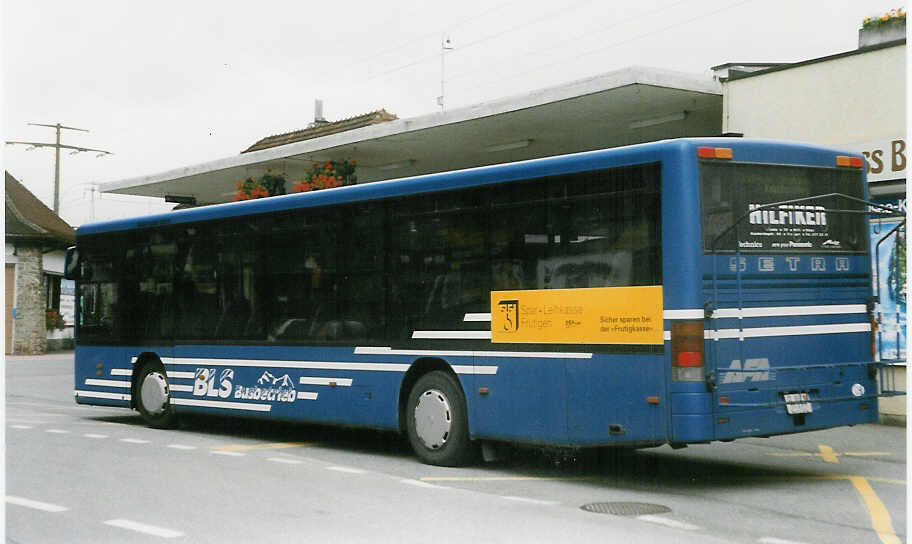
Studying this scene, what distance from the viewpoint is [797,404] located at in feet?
31.5

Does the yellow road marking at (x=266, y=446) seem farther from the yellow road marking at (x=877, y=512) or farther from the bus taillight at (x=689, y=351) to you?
the yellow road marking at (x=877, y=512)

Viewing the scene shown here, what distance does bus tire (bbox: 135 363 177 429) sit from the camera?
613 inches

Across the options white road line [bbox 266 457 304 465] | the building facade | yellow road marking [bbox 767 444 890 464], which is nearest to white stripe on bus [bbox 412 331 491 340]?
white road line [bbox 266 457 304 465]

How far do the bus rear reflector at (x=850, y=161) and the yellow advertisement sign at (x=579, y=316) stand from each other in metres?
2.26

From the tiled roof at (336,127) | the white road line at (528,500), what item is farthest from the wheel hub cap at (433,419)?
the tiled roof at (336,127)

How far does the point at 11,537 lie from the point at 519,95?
43.0 ft

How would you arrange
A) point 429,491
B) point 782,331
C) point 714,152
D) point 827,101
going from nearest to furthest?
point 714,152, point 782,331, point 429,491, point 827,101

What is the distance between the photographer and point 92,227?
1692cm

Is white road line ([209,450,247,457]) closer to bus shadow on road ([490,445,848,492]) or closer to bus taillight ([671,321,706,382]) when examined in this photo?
bus shadow on road ([490,445,848,492])

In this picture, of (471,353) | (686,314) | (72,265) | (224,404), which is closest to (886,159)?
(471,353)

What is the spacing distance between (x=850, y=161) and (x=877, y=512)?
10.8 feet

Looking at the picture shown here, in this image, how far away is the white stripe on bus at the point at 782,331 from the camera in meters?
9.28

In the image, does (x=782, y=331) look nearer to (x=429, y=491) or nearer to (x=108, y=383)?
(x=429, y=491)

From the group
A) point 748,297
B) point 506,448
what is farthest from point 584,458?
point 748,297
